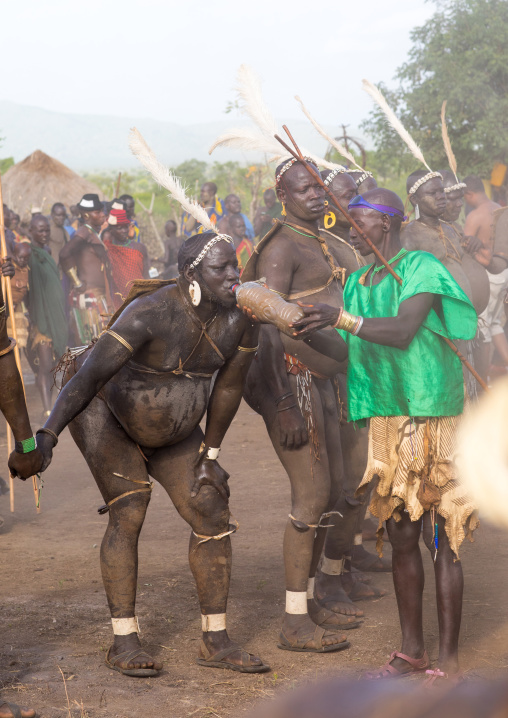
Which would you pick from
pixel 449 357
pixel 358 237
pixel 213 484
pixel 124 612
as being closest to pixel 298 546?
pixel 213 484

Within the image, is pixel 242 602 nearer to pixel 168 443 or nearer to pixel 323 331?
pixel 168 443

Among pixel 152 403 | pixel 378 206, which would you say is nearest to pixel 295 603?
pixel 152 403

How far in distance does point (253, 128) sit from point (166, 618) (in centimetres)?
267

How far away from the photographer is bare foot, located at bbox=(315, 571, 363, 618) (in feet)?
15.8

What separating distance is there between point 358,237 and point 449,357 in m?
0.71

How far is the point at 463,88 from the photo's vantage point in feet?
70.9

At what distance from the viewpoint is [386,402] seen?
394 cm

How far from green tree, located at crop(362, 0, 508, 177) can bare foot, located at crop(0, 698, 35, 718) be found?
19.1 meters

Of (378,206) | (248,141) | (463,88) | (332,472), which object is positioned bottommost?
(332,472)

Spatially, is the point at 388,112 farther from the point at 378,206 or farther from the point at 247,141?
the point at 378,206

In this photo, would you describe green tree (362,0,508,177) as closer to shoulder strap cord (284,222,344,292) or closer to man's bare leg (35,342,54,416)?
man's bare leg (35,342,54,416)

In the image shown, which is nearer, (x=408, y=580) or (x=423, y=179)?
(x=408, y=580)

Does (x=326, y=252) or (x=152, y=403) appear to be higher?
(x=326, y=252)

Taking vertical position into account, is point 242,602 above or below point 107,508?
below
